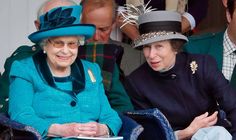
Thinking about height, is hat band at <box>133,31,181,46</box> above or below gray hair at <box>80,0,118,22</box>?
below

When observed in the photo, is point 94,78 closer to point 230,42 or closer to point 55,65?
point 55,65

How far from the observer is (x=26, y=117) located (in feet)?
9.30

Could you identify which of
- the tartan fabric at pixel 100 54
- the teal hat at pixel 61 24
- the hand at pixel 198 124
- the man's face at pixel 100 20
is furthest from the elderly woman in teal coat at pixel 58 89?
the man's face at pixel 100 20

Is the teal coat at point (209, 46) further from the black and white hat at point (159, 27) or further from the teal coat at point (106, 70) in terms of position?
the teal coat at point (106, 70)

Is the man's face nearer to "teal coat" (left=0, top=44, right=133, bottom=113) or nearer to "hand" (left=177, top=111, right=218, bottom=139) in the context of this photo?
"teal coat" (left=0, top=44, right=133, bottom=113)

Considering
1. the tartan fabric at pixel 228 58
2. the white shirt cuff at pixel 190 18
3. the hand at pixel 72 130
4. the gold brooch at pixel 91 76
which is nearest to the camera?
the hand at pixel 72 130

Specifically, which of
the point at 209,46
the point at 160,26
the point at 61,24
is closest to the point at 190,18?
the point at 209,46

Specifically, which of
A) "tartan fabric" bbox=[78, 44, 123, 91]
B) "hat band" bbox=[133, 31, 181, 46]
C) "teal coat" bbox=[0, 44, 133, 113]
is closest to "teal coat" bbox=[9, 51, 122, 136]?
"teal coat" bbox=[0, 44, 133, 113]

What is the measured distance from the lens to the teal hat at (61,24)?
2916 millimetres

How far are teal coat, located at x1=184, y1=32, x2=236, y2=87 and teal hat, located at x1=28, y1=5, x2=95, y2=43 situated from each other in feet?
3.37

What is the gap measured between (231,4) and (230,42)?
26 cm

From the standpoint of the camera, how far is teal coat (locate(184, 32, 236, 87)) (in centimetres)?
379

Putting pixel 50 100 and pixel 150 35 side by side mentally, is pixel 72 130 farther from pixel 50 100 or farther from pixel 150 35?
pixel 150 35

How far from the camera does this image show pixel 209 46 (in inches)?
152
